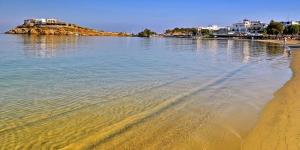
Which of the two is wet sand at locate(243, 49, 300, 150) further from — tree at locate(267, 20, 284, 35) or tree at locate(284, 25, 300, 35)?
tree at locate(267, 20, 284, 35)

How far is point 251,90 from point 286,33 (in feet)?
495

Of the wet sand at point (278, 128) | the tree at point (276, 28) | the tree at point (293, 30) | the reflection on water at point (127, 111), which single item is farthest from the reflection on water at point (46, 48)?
the tree at point (276, 28)

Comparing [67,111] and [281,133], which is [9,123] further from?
[281,133]

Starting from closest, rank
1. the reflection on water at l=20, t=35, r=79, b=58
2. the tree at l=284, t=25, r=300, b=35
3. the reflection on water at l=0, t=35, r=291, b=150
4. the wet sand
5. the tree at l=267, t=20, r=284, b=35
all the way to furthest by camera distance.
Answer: the wet sand < the reflection on water at l=0, t=35, r=291, b=150 < the reflection on water at l=20, t=35, r=79, b=58 < the tree at l=284, t=25, r=300, b=35 < the tree at l=267, t=20, r=284, b=35

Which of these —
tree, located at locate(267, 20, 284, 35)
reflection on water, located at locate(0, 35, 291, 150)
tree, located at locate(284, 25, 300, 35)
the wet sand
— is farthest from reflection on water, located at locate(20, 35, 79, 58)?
tree, located at locate(267, 20, 284, 35)

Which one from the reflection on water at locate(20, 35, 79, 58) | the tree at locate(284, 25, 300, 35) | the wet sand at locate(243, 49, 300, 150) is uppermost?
the tree at locate(284, 25, 300, 35)

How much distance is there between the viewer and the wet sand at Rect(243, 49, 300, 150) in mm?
7578

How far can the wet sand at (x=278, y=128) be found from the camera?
758 centimetres

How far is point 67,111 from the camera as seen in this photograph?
10633 mm

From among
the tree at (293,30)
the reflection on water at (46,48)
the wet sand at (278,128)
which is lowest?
the wet sand at (278,128)

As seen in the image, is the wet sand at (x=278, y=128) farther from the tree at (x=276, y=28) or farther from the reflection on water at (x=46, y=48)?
the tree at (x=276, y=28)

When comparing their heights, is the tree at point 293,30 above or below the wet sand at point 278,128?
above

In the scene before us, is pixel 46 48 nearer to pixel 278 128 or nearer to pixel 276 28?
pixel 278 128

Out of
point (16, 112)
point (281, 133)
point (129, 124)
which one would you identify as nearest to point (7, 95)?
point (16, 112)
